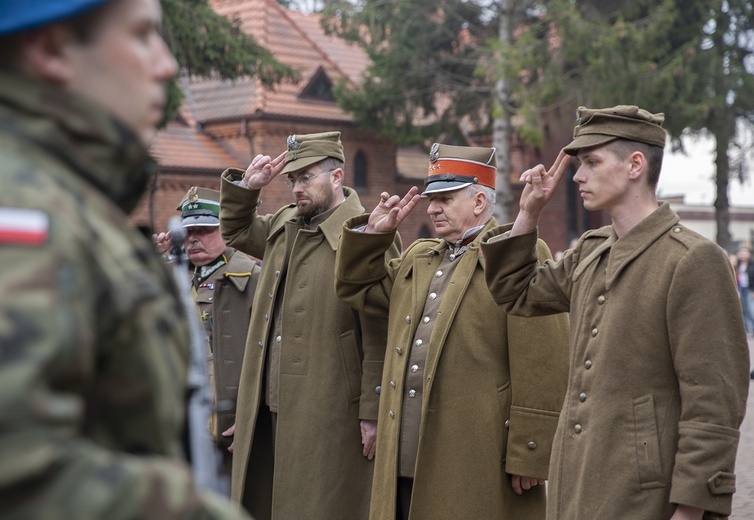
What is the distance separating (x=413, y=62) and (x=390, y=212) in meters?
25.1

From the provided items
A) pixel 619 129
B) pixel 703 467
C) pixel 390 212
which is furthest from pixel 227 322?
pixel 703 467

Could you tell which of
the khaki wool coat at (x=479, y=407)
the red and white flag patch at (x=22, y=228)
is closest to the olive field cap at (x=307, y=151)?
the khaki wool coat at (x=479, y=407)

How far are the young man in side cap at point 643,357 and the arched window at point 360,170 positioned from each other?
30.3m

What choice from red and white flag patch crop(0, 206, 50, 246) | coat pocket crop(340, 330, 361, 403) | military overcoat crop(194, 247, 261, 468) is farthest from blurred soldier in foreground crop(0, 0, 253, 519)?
military overcoat crop(194, 247, 261, 468)

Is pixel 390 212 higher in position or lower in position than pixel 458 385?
higher

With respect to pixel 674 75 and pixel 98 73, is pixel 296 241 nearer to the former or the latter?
pixel 98 73

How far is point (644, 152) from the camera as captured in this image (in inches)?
167

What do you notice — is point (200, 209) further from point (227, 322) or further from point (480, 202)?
point (480, 202)

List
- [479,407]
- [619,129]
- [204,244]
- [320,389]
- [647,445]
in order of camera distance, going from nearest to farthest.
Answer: [647,445], [619,129], [479,407], [320,389], [204,244]

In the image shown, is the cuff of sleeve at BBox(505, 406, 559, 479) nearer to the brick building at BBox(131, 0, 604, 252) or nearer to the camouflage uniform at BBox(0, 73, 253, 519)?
the camouflage uniform at BBox(0, 73, 253, 519)

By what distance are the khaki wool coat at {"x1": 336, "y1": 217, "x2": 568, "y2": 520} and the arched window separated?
2928 centimetres

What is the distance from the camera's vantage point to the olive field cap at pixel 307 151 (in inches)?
247

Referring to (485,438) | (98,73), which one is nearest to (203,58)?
(485,438)

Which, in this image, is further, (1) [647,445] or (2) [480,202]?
(2) [480,202]
